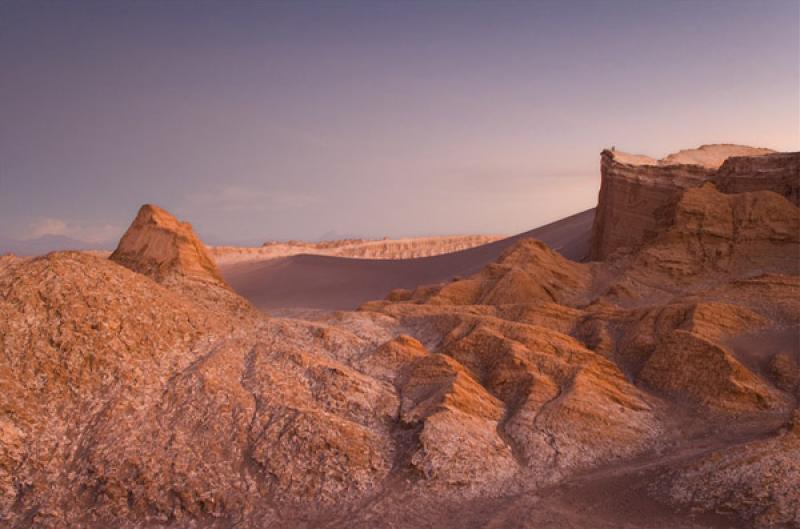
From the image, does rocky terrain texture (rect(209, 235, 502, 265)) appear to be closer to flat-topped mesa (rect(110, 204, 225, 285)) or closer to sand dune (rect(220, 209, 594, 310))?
sand dune (rect(220, 209, 594, 310))

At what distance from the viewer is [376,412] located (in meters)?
9.58

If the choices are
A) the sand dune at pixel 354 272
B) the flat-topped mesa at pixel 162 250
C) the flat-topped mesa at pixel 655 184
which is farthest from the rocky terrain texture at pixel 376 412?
the sand dune at pixel 354 272

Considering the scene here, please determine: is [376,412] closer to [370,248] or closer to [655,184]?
[655,184]

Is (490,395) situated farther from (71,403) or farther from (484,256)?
(484,256)

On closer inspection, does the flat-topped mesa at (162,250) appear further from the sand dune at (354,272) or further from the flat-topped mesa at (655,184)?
the sand dune at (354,272)

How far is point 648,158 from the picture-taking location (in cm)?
2984

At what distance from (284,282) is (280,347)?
34038mm

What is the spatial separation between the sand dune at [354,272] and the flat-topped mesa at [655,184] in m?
7.42

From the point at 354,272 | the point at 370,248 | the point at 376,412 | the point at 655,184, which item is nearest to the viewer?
the point at 376,412

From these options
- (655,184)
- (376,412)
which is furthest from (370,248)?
(376,412)

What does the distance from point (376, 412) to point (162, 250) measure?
7263 millimetres

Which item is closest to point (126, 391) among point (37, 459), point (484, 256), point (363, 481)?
point (37, 459)

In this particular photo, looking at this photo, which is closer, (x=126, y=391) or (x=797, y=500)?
(x=797, y=500)

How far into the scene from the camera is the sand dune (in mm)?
38219
